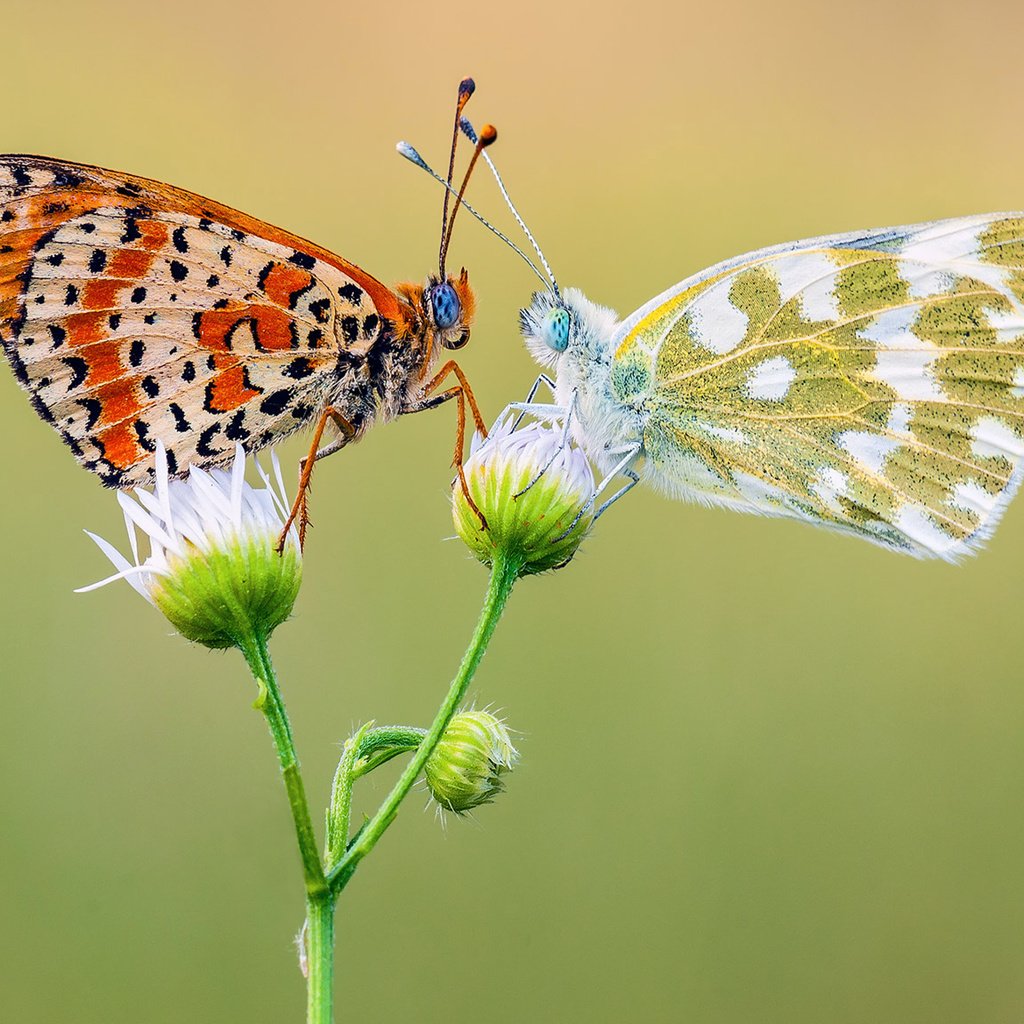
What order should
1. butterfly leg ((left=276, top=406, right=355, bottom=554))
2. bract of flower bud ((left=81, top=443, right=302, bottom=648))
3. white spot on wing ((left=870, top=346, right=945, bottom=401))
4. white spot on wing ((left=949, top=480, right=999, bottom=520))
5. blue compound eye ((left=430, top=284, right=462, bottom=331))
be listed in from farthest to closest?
1. white spot on wing ((left=870, top=346, right=945, bottom=401))
2. white spot on wing ((left=949, top=480, right=999, bottom=520))
3. blue compound eye ((left=430, top=284, right=462, bottom=331))
4. butterfly leg ((left=276, top=406, right=355, bottom=554))
5. bract of flower bud ((left=81, top=443, right=302, bottom=648))

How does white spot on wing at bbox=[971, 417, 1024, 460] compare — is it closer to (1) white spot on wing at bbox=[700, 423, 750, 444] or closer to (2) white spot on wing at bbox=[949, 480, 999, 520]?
(2) white spot on wing at bbox=[949, 480, 999, 520]

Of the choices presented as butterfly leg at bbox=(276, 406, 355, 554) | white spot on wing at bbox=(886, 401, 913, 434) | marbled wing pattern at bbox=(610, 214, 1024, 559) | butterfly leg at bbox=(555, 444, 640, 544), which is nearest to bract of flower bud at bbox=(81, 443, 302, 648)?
butterfly leg at bbox=(276, 406, 355, 554)

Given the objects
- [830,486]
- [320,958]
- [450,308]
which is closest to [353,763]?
[320,958]

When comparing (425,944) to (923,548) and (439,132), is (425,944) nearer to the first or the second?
(923,548)

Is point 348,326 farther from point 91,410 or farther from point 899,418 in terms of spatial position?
point 899,418

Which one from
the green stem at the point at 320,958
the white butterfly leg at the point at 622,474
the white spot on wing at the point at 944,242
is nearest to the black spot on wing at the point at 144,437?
the white butterfly leg at the point at 622,474

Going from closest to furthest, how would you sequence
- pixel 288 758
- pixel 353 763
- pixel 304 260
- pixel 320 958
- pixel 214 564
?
pixel 320 958 → pixel 288 758 → pixel 353 763 → pixel 214 564 → pixel 304 260

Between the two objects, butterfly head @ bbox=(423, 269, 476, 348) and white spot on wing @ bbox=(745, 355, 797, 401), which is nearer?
butterfly head @ bbox=(423, 269, 476, 348)
